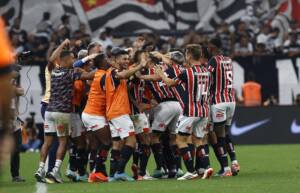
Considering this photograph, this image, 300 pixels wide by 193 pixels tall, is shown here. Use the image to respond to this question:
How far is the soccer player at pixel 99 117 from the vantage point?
558 inches

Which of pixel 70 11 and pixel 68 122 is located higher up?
pixel 70 11

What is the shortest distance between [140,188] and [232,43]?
52.3 ft

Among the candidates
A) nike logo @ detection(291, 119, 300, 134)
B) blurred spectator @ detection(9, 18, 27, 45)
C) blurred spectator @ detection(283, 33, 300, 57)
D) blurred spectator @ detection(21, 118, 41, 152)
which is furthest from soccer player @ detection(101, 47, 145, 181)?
blurred spectator @ detection(9, 18, 27, 45)

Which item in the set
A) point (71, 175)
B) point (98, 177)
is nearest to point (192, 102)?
point (98, 177)

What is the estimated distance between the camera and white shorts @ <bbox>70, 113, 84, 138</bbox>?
48.5ft

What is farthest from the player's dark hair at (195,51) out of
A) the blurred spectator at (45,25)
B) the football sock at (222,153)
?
the blurred spectator at (45,25)

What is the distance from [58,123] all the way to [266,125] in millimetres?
11826

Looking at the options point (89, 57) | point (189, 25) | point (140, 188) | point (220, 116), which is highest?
point (189, 25)

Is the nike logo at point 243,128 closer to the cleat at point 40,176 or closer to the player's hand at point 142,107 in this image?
the player's hand at point 142,107

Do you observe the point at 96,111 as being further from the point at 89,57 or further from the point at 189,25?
the point at 189,25

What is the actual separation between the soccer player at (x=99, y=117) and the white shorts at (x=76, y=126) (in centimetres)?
45

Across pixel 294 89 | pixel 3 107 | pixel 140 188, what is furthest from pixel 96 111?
pixel 294 89

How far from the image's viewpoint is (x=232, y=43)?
28016mm

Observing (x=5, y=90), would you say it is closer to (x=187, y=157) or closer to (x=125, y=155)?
(x=125, y=155)
